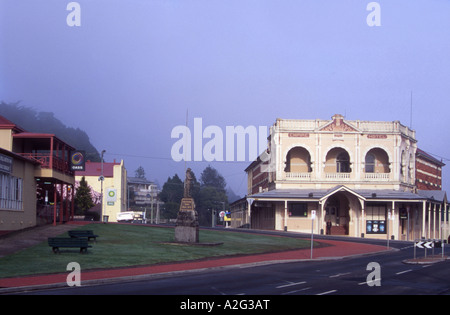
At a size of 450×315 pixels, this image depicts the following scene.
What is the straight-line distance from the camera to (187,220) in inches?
1363

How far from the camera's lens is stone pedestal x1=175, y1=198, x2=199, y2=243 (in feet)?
113

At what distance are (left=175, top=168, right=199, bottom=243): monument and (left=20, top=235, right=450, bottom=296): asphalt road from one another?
812 centimetres

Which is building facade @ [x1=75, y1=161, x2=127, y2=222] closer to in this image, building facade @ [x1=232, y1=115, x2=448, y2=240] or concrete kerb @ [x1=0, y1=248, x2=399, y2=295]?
building facade @ [x1=232, y1=115, x2=448, y2=240]

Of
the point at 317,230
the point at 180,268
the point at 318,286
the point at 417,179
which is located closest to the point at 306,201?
the point at 317,230

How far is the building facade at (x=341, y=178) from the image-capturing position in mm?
62219

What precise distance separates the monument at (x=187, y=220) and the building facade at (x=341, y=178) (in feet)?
86.4

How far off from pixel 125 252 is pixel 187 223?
6.99m

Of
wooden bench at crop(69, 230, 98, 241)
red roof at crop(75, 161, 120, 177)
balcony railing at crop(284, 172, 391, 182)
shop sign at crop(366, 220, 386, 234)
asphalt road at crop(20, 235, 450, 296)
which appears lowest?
shop sign at crop(366, 220, 386, 234)

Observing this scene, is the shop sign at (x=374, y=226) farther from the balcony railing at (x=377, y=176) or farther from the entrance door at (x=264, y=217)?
the entrance door at (x=264, y=217)

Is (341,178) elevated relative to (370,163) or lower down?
lower down

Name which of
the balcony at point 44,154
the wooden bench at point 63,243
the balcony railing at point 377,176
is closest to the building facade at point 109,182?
the balcony railing at point 377,176

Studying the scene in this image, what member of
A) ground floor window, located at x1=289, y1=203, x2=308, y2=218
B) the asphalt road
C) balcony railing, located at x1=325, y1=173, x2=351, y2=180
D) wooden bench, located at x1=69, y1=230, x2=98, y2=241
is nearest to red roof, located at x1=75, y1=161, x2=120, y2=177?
ground floor window, located at x1=289, y1=203, x2=308, y2=218

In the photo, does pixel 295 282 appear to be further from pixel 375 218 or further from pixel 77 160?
pixel 375 218

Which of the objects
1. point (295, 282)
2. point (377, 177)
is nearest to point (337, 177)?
point (377, 177)
